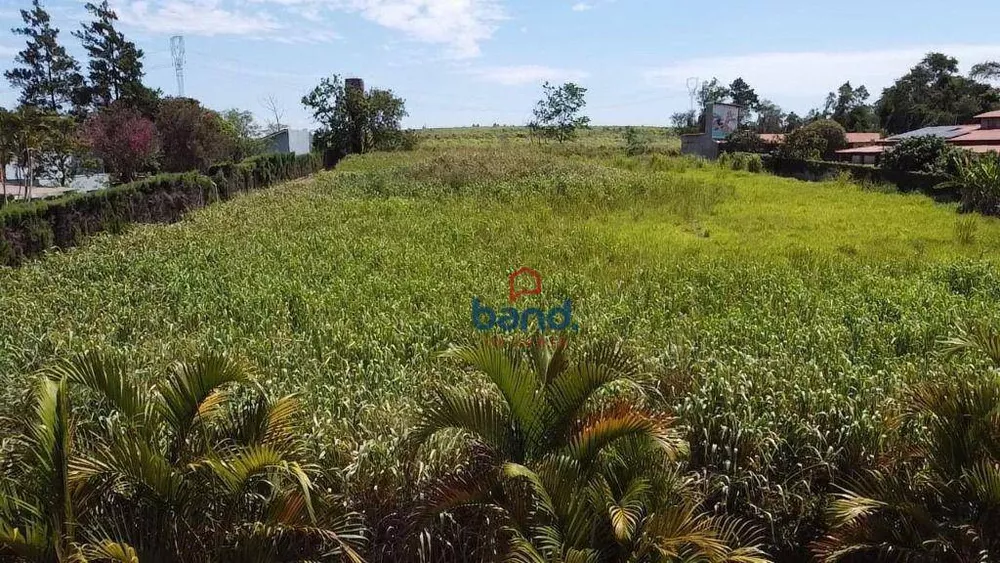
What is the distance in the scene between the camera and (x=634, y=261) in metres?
8.12

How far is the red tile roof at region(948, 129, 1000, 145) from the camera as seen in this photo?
1114 inches

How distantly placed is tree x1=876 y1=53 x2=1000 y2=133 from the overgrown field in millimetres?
41360

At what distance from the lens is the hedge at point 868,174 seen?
51.5 ft

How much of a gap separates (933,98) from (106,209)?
55695mm

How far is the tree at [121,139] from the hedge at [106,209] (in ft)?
15.4

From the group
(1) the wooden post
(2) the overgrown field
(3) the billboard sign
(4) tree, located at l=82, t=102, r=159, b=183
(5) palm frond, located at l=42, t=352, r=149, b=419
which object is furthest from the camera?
(3) the billboard sign

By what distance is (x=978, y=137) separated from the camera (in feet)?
94.8

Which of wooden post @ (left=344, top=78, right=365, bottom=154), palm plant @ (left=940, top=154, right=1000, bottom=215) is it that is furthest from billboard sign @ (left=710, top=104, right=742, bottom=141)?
palm plant @ (left=940, top=154, right=1000, bottom=215)

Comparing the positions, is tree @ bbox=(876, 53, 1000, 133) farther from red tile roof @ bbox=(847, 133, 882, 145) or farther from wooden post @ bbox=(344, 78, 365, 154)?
wooden post @ bbox=(344, 78, 365, 154)

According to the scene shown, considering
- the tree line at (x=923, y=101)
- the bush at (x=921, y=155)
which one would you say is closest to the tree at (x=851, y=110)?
the tree line at (x=923, y=101)

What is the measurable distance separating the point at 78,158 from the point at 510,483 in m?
26.7

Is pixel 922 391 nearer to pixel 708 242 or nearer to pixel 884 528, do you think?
pixel 884 528

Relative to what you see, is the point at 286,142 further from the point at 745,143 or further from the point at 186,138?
the point at 745,143

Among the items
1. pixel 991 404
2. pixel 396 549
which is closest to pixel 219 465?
pixel 396 549
